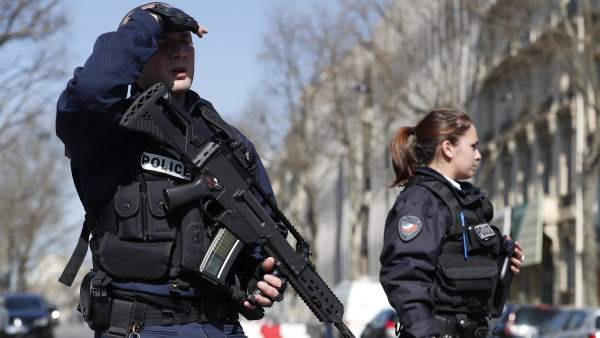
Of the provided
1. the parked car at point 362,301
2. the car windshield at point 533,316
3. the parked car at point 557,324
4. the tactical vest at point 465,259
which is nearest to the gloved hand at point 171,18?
the tactical vest at point 465,259

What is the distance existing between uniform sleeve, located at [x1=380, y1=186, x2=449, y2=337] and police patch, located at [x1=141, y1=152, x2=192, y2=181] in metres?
1.25

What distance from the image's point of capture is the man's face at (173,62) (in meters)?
5.07

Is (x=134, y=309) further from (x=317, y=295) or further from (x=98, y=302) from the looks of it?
(x=317, y=295)

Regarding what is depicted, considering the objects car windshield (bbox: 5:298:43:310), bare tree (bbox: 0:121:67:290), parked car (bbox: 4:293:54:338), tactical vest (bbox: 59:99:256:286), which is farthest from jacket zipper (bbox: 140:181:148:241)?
bare tree (bbox: 0:121:67:290)

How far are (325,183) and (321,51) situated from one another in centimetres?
4270

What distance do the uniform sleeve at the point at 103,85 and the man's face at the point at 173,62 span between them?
0.57ft

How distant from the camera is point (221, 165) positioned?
496 centimetres

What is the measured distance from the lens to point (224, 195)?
4.95 m

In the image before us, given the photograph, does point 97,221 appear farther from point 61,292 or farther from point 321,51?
point 61,292

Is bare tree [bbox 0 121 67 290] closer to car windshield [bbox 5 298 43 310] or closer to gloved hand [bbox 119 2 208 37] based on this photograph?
car windshield [bbox 5 298 43 310]

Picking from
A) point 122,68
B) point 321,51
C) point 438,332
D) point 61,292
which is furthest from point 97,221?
point 61,292

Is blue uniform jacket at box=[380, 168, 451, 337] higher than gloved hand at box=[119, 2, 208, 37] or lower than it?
lower

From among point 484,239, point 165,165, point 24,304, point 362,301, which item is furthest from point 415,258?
point 24,304

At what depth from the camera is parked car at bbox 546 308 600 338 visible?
890 inches
